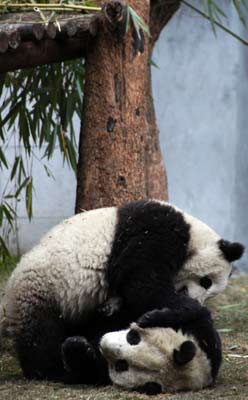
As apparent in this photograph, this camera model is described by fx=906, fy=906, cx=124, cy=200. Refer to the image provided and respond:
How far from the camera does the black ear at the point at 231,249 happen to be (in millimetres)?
4160

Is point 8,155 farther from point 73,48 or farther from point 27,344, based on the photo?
point 27,344

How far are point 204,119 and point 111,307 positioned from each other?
4608mm

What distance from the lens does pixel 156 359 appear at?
3586 millimetres

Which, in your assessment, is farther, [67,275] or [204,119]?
[204,119]

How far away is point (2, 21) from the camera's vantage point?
444cm

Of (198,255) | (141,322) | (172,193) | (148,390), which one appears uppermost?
(172,193)

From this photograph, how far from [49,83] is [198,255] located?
1944 mm

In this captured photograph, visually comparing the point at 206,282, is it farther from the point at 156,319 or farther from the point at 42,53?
the point at 42,53

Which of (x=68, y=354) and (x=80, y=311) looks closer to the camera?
(x=68, y=354)

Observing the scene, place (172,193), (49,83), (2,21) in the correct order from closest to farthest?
(2,21) < (49,83) < (172,193)

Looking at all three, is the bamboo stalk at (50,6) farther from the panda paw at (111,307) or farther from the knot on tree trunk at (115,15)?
the panda paw at (111,307)

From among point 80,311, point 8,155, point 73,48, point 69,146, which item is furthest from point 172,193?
point 80,311

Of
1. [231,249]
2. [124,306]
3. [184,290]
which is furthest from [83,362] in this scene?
[231,249]

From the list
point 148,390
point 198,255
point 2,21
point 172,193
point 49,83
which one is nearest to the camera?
point 148,390
